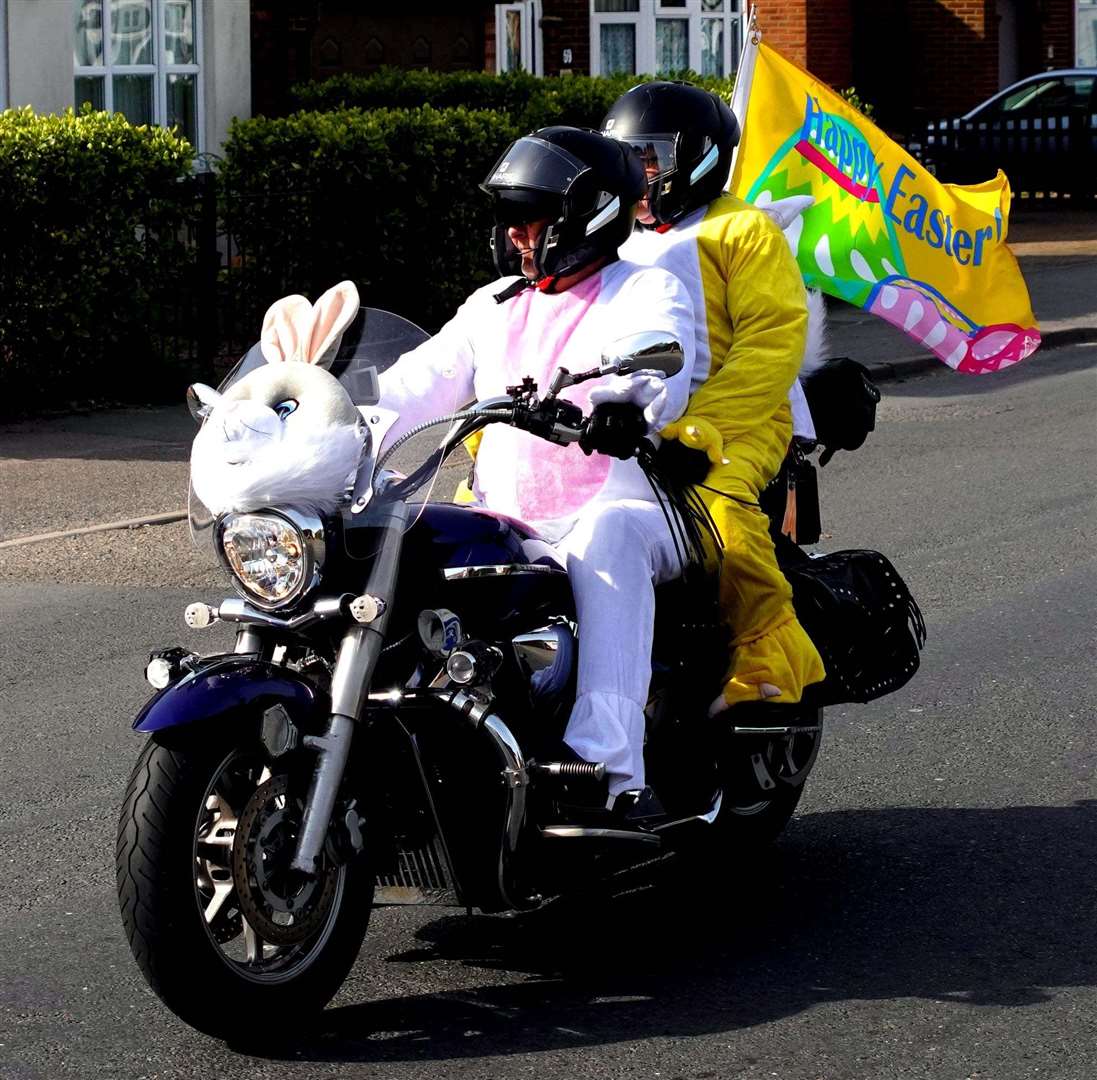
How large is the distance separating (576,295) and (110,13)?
1343 centimetres

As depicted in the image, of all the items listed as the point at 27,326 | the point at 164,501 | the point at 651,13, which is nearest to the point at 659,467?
the point at 164,501

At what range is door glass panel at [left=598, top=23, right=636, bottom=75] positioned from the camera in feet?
93.2

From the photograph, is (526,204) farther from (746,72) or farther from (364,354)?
(746,72)

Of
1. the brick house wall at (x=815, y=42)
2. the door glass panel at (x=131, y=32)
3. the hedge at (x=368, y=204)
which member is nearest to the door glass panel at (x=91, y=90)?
the door glass panel at (x=131, y=32)

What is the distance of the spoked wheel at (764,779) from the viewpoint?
5133 millimetres

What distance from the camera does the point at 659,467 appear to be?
4695 millimetres

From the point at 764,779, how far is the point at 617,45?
2427cm

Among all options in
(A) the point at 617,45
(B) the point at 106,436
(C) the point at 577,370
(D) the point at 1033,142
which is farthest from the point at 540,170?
(D) the point at 1033,142

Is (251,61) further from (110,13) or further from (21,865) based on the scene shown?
(21,865)

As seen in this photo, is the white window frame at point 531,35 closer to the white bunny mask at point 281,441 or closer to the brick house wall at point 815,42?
the brick house wall at point 815,42

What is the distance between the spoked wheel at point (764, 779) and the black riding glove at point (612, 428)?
3.60 ft

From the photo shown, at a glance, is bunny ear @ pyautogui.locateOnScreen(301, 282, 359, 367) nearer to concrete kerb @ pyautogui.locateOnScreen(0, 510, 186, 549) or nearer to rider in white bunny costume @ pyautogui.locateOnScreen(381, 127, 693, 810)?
rider in white bunny costume @ pyautogui.locateOnScreen(381, 127, 693, 810)

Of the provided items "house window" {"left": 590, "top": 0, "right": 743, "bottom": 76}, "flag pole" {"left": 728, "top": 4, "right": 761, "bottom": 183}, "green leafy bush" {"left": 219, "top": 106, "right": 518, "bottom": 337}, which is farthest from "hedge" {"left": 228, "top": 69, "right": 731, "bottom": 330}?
"house window" {"left": 590, "top": 0, "right": 743, "bottom": 76}

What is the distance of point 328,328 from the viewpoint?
14.2 ft
